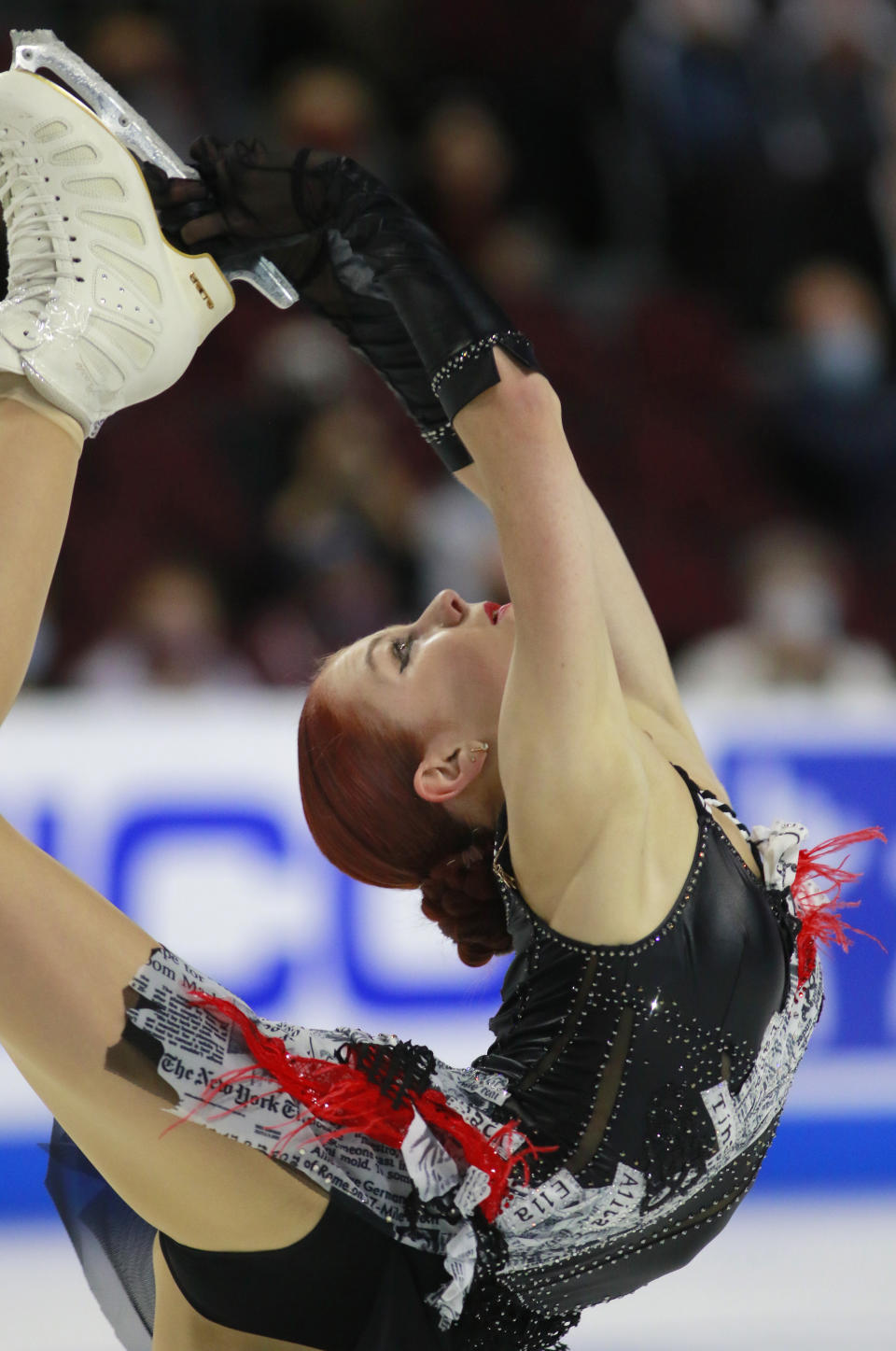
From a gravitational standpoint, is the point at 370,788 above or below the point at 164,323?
below

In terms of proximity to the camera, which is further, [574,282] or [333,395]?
[574,282]

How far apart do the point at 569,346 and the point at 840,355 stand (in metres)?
0.92

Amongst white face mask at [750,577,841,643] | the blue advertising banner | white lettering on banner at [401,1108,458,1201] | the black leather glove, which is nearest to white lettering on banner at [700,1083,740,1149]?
white lettering on banner at [401,1108,458,1201]

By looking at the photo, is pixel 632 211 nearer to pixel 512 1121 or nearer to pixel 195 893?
pixel 195 893

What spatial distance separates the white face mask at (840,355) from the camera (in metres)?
4.91

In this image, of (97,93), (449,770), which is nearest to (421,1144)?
(449,770)

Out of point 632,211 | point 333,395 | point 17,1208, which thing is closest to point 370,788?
point 17,1208

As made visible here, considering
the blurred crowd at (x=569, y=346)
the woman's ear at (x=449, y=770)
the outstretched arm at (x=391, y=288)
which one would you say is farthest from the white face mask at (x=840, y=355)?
the woman's ear at (x=449, y=770)

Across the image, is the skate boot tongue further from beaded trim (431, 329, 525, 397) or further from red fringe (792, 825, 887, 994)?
red fringe (792, 825, 887, 994)

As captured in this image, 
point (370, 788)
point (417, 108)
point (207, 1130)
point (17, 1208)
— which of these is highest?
point (417, 108)

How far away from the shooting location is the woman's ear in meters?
1.69

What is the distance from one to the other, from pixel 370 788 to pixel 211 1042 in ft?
1.18

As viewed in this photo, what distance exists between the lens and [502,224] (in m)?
4.95

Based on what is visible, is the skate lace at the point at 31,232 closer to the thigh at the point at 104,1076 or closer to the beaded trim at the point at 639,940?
the thigh at the point at 104,1076
